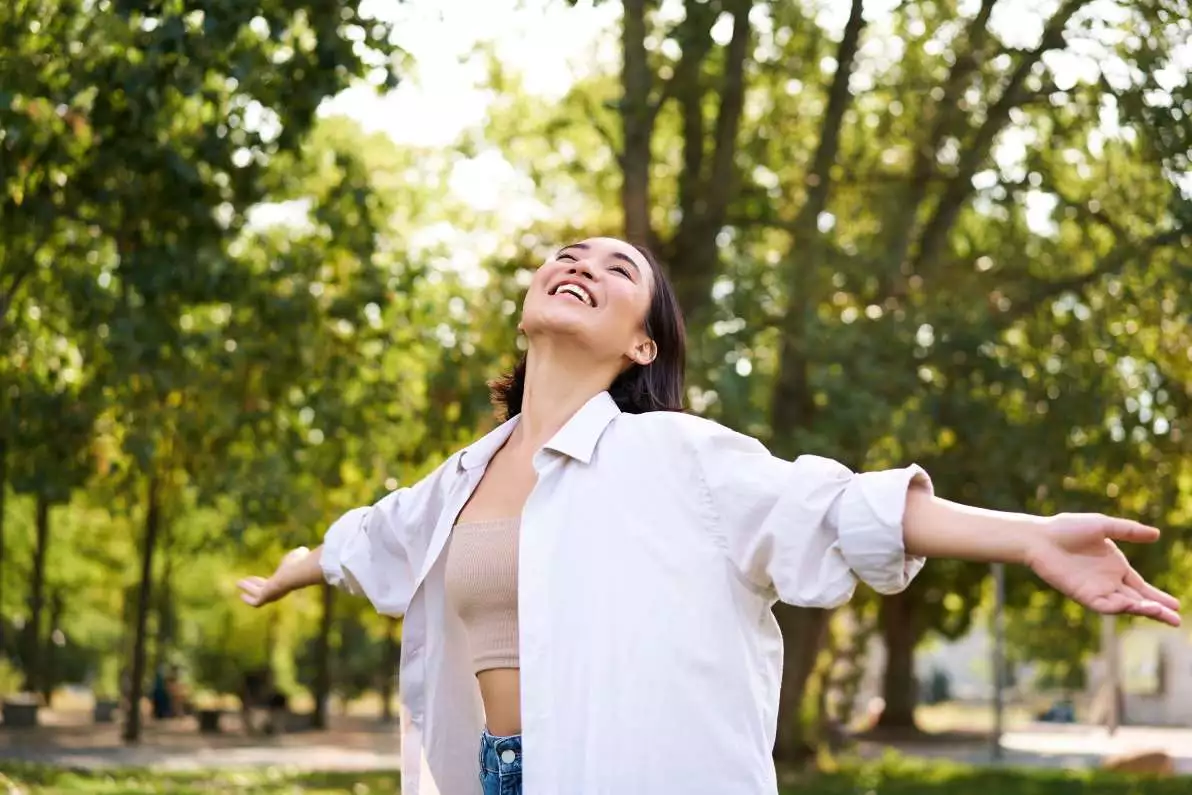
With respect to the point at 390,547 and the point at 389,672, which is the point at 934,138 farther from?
the point at 389,672

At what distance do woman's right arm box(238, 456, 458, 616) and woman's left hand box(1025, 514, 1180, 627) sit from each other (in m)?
1.65

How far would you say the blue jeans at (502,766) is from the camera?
11.5 ft

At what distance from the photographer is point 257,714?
29531 millimetres

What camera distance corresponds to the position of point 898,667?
33.2m

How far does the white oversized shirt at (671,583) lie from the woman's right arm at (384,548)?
0.67 meters

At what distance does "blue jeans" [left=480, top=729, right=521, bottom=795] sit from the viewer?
3.51 m

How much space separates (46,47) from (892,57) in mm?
10131

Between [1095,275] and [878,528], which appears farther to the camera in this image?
[1095,275]

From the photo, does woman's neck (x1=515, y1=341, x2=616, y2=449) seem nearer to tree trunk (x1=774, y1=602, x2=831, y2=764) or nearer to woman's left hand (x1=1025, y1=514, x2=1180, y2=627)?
woman's left hand (x1=1025, y1=514, x2=1180, y2=627)

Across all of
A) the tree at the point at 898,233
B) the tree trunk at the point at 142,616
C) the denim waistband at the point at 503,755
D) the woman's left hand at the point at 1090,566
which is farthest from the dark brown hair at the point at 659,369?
the tree trunk at the point at 142,616

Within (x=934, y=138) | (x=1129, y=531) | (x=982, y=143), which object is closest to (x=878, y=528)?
(x=1129, y=531)

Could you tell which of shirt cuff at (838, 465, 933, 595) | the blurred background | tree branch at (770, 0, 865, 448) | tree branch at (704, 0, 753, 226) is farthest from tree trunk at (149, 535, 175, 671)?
shirt cuff at (838, 465, 933, 595)

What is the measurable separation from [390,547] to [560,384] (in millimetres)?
692

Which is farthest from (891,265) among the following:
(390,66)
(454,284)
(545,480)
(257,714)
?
(257,714)
